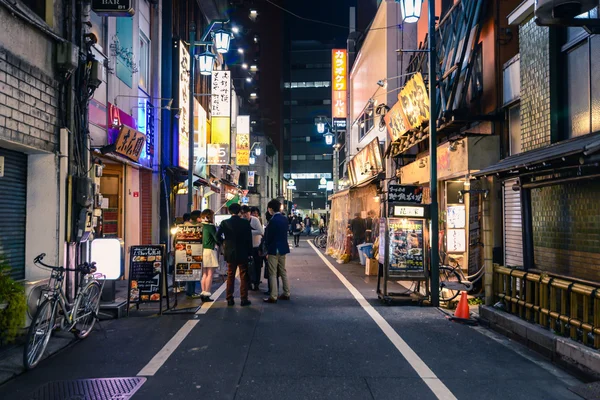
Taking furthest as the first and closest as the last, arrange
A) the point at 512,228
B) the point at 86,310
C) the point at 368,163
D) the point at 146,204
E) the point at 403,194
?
the point at 368,163 < the point at 146,204 < the point at 403,194 < the point at 512,228 < the point at 86,310

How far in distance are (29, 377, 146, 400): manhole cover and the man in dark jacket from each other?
4440mm

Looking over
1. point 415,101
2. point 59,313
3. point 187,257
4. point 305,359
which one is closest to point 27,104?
point 59,313

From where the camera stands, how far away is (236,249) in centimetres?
977

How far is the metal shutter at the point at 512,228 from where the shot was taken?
9.32m

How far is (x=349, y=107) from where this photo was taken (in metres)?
35.2

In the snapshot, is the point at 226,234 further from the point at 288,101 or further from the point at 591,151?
the point at 288,101

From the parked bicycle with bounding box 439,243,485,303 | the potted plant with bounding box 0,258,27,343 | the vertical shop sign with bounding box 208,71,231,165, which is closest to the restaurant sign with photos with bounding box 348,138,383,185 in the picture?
the vertical shop sign with bounding box 208,71,231,165

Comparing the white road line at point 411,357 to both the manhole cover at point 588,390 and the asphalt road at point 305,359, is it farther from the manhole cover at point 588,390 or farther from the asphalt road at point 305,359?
the manhole cover at point 588,390

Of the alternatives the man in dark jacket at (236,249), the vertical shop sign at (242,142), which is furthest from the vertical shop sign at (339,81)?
the man in dark jacket at (236,249)

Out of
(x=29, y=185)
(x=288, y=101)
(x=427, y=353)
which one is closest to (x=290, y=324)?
(x=427, y=353)

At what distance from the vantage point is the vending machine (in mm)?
10461

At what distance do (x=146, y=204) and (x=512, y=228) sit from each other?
11.4 meters

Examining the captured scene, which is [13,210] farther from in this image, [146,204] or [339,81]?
[339,81]

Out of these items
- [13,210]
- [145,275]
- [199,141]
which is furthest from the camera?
[199,141]
